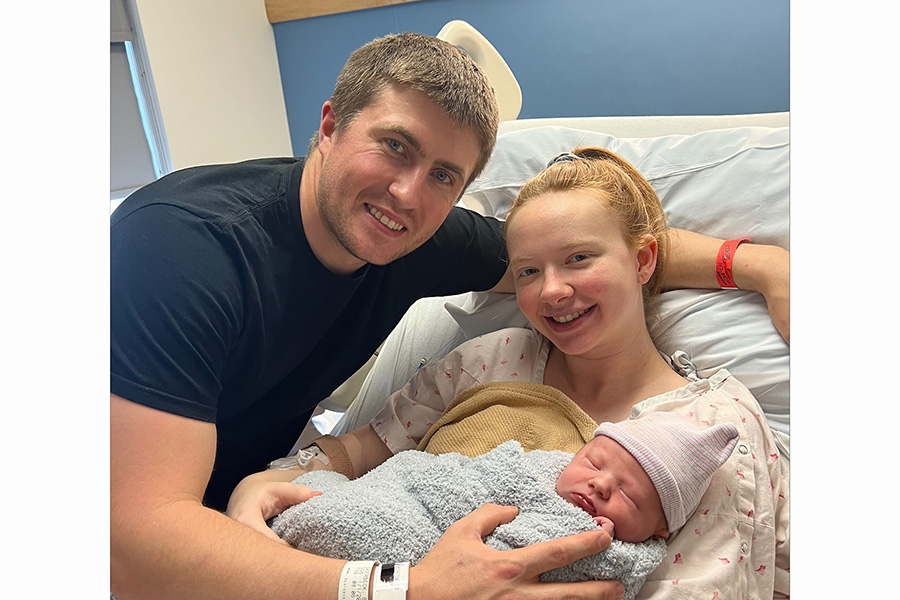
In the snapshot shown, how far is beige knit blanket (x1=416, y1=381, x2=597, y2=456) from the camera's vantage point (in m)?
1.15

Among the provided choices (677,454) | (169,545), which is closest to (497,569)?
(677,454)

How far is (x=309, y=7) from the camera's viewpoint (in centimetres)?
199

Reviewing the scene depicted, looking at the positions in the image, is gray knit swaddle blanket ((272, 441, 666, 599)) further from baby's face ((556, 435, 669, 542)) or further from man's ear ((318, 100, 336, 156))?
man's ear ((318, 100, 336, 156))

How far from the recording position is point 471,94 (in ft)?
3.76

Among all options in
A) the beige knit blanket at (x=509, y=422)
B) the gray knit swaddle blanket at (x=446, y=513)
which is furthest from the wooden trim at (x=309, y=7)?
the gray knit swaddle blanket at (x=446, y=513)

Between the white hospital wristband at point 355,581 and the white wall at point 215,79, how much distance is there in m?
1.27

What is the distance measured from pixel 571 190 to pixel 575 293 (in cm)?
21

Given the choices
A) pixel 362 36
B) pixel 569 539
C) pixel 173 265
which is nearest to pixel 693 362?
pixel 569 539

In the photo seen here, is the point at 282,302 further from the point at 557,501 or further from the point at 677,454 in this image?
the point at 677,454

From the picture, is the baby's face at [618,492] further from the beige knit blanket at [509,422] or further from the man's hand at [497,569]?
the beige knit blanket at [509,422]

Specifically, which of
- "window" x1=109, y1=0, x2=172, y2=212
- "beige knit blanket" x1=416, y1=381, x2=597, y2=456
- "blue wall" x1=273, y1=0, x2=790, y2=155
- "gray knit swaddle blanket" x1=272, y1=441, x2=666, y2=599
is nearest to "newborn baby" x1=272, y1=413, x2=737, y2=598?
"gray knit swaddle blanket" x1=272, y1=441, x2=666, y2=599

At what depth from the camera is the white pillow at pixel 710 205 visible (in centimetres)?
132
